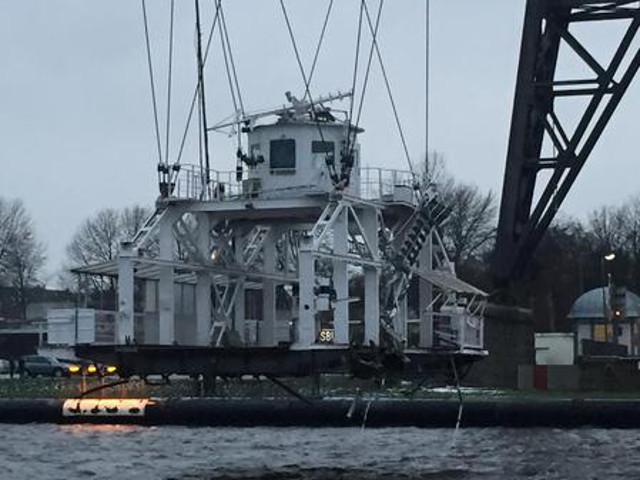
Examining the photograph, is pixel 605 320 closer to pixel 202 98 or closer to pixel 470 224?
pixel 470 224

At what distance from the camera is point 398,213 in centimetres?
4059

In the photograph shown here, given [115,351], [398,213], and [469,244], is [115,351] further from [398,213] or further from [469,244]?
[469,244]

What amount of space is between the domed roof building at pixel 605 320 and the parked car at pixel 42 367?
30943 mm

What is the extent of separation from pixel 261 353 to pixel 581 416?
72.1ft

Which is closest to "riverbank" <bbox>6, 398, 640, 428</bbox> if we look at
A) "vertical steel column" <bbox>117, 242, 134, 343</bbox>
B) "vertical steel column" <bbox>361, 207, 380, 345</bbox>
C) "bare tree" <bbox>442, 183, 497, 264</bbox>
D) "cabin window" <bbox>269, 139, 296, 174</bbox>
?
"cabin window" <bbox>269, 139, 296, 174</bbox>

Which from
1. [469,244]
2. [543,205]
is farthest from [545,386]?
[469,244]

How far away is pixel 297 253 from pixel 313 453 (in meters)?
7.18

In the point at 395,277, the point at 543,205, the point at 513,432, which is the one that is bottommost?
the point at 513,432

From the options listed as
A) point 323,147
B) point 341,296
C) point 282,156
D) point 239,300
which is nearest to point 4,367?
point 239,300

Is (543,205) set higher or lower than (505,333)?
higher

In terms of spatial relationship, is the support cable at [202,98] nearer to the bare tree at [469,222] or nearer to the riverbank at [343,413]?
Answer: the riverbank at [343,413]

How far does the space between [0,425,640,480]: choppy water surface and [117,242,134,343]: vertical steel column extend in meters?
3.90

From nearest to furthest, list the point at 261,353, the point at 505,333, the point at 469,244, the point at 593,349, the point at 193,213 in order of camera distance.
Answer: the point at 261,353 → the point at 193,213 → the point at 505,333 → the point at 593,349 → the point at 469,244

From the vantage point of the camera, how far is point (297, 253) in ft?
135
